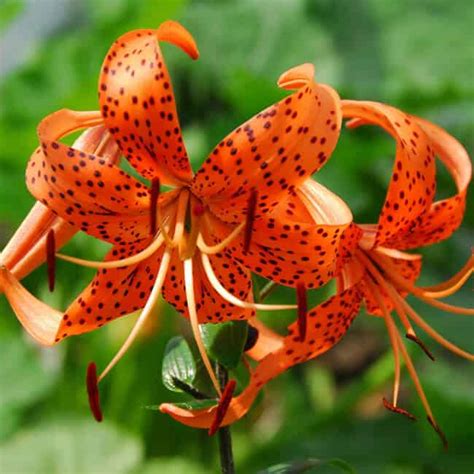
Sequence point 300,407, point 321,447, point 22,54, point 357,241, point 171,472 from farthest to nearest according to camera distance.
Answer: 1. point 22,54
2. point 300,407
3. point 321,447
4. point 171,472
5. point 357,241

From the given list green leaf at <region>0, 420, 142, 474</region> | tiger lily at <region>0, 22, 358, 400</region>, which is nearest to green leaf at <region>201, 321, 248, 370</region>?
tiger lily at <region>0, 22, 358, 400</region>

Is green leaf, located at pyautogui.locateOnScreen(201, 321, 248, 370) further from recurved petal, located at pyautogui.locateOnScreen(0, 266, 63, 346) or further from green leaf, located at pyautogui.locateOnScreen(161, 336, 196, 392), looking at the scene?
recurved petal, located at pyautogui.locateOnScreen(0, 266, 63, 346)

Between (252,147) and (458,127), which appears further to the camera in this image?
(458,127)

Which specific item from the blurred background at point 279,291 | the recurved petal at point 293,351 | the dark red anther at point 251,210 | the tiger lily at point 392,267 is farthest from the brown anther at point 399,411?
the blurred background at point 279,291

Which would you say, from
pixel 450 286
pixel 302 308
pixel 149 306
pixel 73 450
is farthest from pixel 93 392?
pixel 73 450

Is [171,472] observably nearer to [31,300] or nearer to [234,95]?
[234,95]

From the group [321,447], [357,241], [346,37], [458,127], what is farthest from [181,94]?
[357,241]
